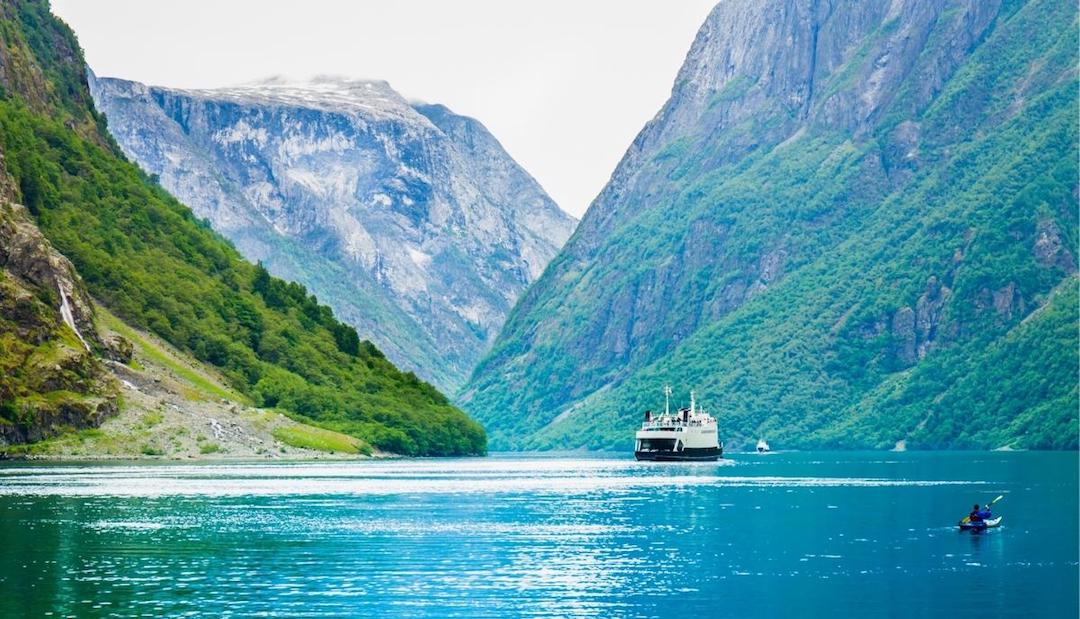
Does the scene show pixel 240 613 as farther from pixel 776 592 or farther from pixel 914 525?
pixel 914 525

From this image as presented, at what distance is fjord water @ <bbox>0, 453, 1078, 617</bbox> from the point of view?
84938 millimetres

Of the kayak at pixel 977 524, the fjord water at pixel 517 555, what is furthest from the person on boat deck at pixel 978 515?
the fjord water at pixel 517 555

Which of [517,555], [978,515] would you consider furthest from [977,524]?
[517,555]

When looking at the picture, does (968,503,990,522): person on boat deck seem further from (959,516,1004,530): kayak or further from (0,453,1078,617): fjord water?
(0,453,1078,617): fjord water

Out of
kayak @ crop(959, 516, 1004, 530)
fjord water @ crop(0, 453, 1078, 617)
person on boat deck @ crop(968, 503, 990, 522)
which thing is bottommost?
fjord water @ crop(0, 453, 1078, 617)

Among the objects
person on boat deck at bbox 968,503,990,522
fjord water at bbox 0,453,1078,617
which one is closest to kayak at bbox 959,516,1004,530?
person on boat deck at bbox 968,503,990,522

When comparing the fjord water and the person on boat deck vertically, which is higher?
the person on boat deck

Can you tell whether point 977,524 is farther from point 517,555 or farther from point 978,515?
point 517,555

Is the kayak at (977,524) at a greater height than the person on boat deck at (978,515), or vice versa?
the person on boat deck at (978,515)

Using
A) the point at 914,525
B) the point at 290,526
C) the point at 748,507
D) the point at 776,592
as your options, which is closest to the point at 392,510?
the point at 290,526

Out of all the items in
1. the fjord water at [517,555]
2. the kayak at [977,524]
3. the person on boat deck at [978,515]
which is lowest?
the fjord water at [517,555]

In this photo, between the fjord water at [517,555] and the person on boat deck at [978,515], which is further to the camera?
the person on boat deck at [978,515]

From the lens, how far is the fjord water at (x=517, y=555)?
3344 inches

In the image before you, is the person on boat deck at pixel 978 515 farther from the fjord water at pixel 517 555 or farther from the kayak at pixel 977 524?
the fjord water at pixel 517 555
